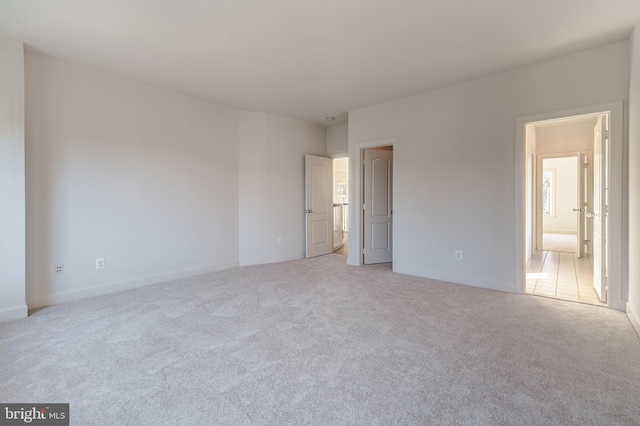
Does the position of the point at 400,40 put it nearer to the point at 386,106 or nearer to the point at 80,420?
the point at 386,106

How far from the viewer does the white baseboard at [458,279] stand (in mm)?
3693

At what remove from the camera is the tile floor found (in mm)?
3528

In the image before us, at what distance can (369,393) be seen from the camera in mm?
1741

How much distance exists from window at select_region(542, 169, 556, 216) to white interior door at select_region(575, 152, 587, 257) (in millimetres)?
4774

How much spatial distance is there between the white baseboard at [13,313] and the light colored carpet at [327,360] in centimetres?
14

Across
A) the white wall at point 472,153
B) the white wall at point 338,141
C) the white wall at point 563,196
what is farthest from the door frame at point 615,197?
the white wall at point 563,196

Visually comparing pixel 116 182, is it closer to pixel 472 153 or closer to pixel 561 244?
pixel 472 153

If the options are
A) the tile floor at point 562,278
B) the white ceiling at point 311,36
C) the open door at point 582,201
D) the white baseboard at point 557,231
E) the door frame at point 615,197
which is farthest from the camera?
the white baseboard at point 557,231

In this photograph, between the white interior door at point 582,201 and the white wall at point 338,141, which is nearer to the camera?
the white interior door at point 582,201

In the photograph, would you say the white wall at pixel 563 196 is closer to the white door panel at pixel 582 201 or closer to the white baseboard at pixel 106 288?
the white door panel at pixel 582 201

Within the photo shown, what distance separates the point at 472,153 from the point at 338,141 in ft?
9.81

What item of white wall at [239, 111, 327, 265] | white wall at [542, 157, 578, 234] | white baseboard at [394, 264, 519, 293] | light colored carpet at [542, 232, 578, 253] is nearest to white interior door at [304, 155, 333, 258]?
white wall at [239, 111, 327, 265]

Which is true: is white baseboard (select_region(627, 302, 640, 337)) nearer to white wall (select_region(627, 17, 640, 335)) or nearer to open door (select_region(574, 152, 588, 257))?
white wall (select_region(627, 17, 640, 335))

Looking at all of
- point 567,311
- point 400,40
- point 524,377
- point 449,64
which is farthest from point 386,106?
point 524,377
